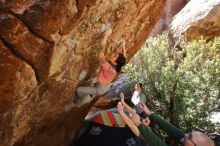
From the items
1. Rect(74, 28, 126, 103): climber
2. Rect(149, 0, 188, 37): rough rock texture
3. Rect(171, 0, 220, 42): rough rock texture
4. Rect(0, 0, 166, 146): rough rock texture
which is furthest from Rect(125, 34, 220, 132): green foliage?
Rect(149, 0, 188, 37): rough rock texture

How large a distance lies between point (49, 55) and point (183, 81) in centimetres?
936

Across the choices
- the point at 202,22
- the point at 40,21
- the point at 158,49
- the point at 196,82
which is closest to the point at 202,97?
the point at 196,82

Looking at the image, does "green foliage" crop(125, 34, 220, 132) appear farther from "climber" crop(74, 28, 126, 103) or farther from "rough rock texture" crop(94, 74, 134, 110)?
"climber" crop(74, 28, 126, 103)

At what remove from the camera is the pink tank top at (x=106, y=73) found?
7422mm

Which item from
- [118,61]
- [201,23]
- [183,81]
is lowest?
[118,61]

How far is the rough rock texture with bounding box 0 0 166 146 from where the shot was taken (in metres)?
5.42

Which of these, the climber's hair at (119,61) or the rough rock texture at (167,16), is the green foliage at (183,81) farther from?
the rough rock texture at (167,16)

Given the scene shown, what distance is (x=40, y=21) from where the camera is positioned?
546 centimetres

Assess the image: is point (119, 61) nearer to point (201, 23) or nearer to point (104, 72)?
point (104, 72)

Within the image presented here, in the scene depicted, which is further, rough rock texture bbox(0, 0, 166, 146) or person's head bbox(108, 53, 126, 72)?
person's head bbox(108, 53, 126, 72)

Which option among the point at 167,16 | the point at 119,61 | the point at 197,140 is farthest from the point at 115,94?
the point at 197,140

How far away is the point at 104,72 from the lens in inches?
295

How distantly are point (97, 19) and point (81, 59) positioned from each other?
0.83 m

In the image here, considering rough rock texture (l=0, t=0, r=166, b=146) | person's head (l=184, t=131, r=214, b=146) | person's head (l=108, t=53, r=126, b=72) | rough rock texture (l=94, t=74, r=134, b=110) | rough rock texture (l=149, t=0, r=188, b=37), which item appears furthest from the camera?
rough rock texture (l=149, t=0, r=188, b=37)
